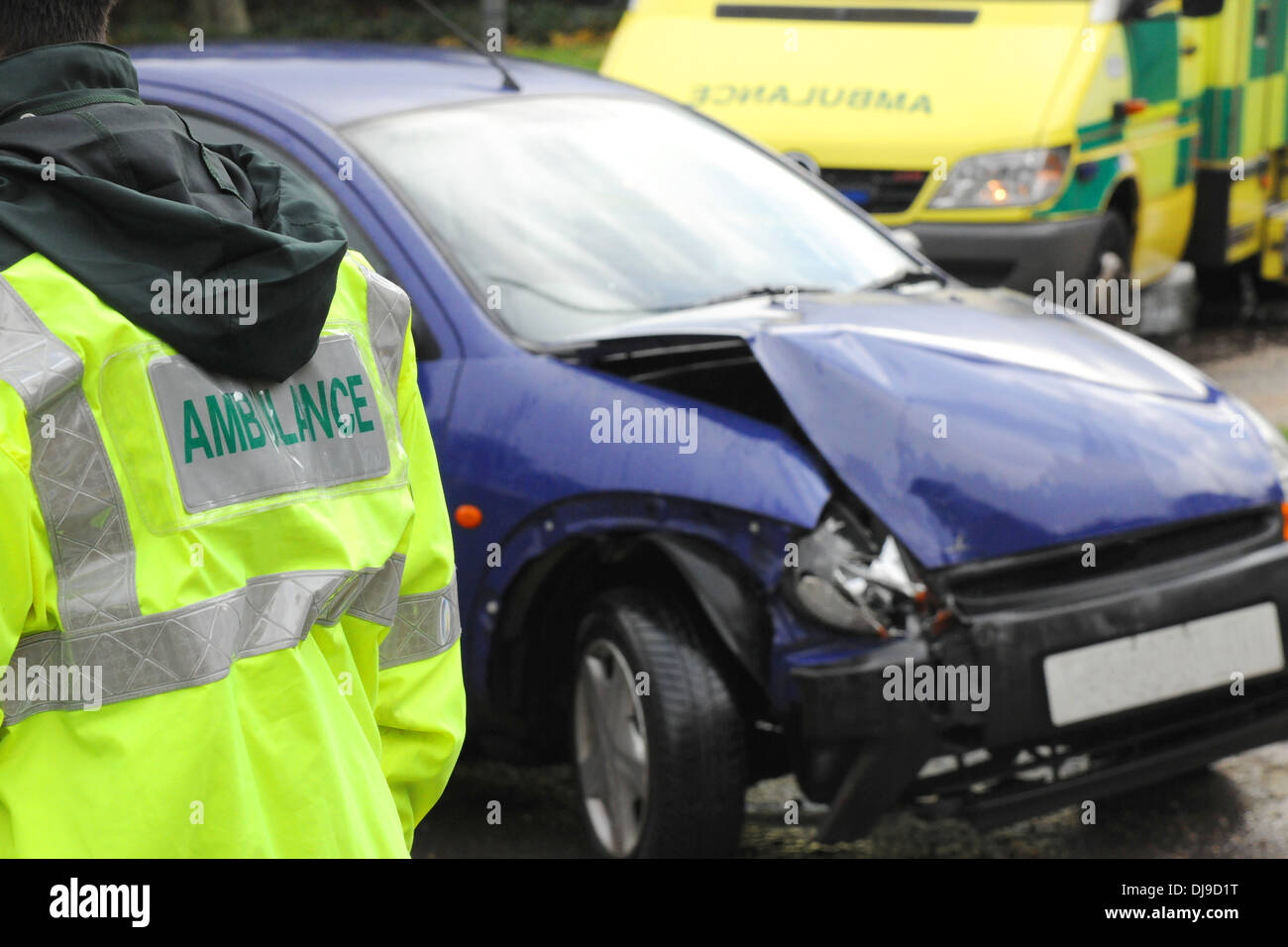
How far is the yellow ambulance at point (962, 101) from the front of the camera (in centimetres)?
680

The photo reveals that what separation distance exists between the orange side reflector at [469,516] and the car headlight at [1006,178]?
3.93 m

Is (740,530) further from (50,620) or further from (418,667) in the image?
(50,620)

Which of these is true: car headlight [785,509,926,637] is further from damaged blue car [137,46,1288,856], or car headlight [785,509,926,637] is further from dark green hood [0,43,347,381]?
dark green hood [0,43,347,381]

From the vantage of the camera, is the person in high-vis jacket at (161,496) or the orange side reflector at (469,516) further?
the orange side reflector at (469,516)

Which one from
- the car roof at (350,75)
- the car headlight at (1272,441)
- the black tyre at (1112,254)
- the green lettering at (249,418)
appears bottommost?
the black tyre at (1112,254)

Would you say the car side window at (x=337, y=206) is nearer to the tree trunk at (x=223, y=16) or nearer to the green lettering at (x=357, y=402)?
the green lettering at (x=357, y=402)

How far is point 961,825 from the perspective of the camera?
12.6 ft

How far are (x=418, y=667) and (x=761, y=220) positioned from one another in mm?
Result: 2551

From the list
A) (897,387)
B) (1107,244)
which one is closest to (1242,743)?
(897,387)

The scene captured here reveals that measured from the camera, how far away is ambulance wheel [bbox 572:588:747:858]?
3.18 metres

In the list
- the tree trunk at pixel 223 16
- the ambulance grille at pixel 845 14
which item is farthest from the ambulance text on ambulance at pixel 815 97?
the tree trunk at pixel 223 16

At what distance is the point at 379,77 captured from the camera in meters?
4.15

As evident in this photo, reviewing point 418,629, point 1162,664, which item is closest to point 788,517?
point 1162,664

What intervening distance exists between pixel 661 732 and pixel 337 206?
53.9 inches
